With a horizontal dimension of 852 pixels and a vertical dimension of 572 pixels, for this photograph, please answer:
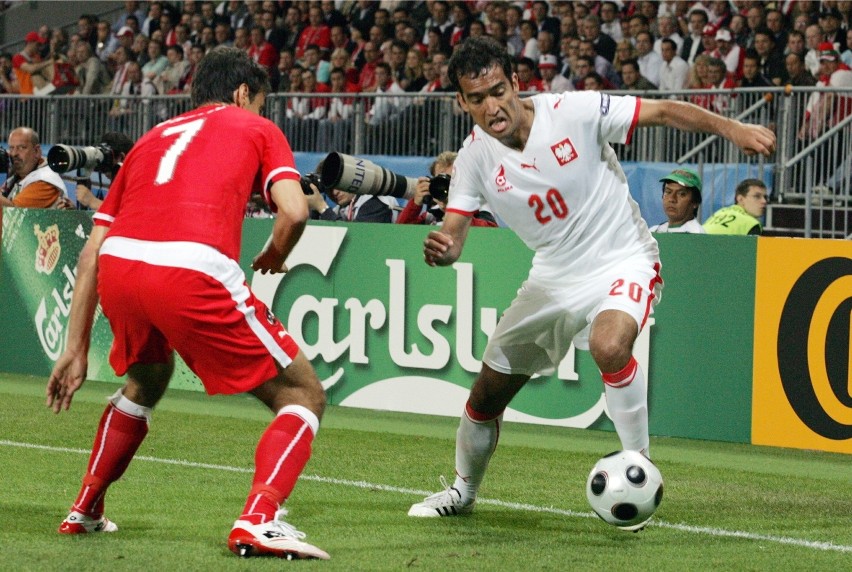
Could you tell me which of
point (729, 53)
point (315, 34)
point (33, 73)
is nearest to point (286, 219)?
point (729, 53)

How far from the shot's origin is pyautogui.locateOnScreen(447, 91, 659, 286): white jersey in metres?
6.26

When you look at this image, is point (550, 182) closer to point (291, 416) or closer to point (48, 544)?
point (291, 416)

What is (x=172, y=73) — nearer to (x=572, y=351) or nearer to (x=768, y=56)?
(x=768, y=56)

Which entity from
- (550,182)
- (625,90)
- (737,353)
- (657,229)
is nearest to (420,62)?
(625,90)

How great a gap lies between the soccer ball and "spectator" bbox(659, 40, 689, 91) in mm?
10206

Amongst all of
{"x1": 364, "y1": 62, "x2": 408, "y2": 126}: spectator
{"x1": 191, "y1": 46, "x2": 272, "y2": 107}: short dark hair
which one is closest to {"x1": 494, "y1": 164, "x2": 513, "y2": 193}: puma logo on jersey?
{"x1": 191, "y1": 46, "x2": 272, "y2": 107}: short dark hair

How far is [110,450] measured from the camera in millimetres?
5758

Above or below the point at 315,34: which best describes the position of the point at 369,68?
below

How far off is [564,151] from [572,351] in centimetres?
373

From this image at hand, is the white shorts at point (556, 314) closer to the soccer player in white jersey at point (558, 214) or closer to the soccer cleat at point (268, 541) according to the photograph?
the soccer player in white jersey at point (558, 214)

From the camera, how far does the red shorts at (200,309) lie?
17.1 feet

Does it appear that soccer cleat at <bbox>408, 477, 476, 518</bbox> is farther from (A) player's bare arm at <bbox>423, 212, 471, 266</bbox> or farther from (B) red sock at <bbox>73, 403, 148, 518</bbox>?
(B) red sock at <bbox>73, 403, 148, 518</bbox>

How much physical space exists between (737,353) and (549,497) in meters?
2.45

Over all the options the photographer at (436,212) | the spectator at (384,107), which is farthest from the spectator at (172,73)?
the photographer at (436,212)
